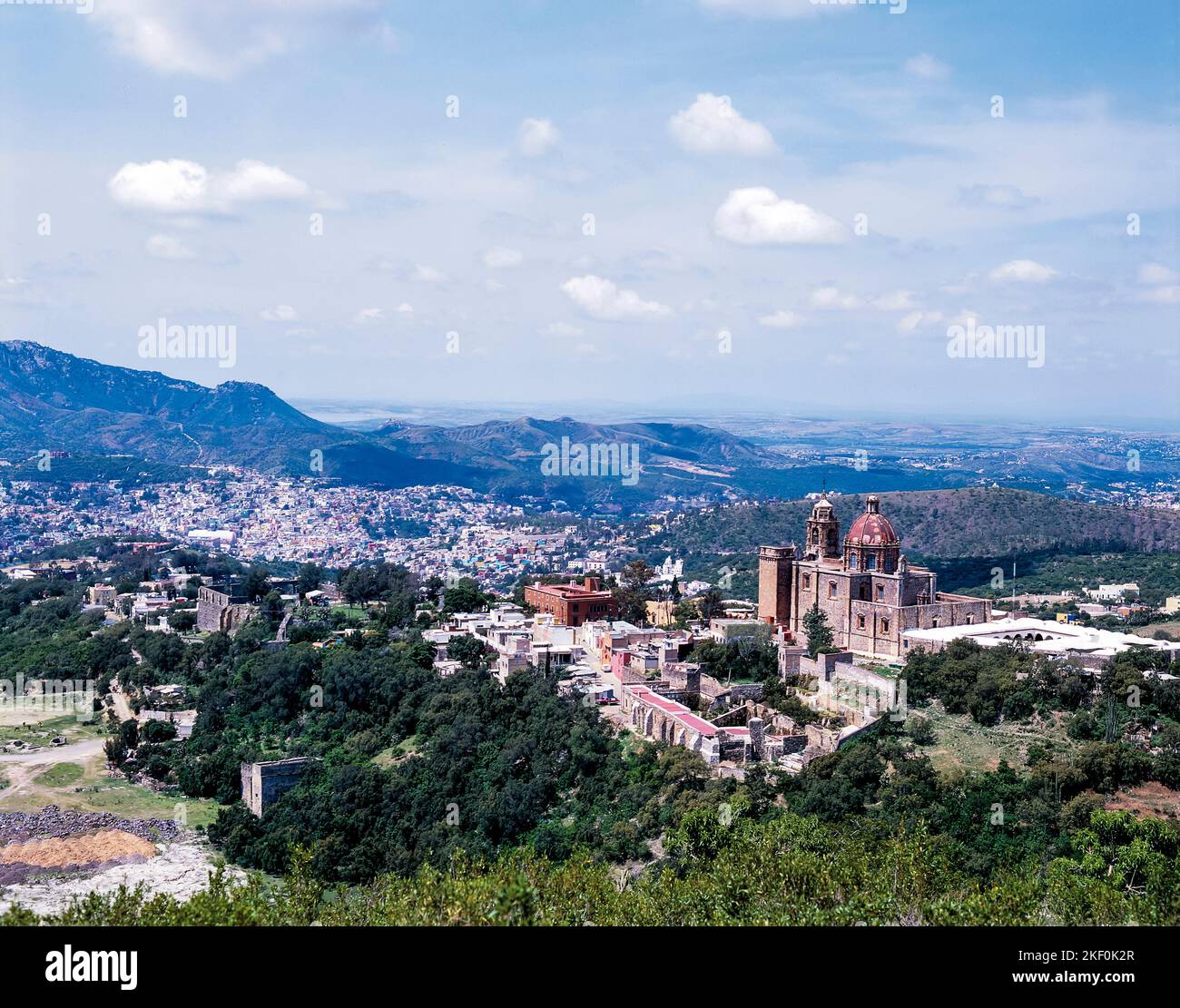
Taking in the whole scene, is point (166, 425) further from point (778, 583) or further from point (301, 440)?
point (778, 583)

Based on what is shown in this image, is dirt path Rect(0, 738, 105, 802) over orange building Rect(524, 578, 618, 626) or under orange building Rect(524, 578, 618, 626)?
under

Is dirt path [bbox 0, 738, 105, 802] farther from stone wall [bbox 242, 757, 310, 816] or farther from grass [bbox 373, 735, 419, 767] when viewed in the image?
grass [bbox 373, 735, 419, 767]

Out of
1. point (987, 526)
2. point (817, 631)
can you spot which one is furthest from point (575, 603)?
point (987, 526)

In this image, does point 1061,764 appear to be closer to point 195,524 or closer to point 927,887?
point 927,887

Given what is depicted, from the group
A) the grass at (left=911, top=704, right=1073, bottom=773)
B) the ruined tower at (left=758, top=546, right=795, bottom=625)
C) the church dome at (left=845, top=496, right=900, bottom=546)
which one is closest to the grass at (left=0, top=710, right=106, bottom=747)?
the ruined tower at (left=758, top=546, right=795, bottom=625)
